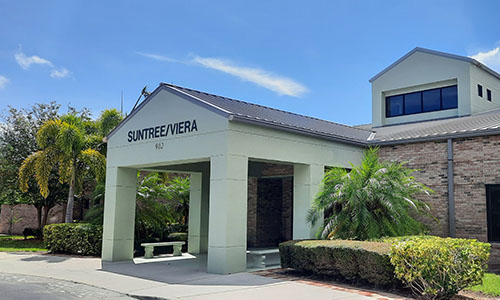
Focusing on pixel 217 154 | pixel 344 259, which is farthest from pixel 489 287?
pixel 217 154

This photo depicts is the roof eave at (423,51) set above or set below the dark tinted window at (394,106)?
above

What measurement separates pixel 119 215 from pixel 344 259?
8108mm

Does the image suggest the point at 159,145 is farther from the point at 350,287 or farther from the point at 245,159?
the point at 350,287

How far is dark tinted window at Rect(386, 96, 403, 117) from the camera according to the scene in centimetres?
2320

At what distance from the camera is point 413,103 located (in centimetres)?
2270

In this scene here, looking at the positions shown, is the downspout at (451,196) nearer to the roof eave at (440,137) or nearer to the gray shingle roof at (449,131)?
the roof eave at (440,137)

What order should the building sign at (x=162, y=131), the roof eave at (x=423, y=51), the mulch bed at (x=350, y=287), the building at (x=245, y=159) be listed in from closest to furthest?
1. the mulch bed at (x=350, y=287)
2. the building at (x=245, y=159)
3. the building sign at (x=162, y=131)
4. the roof eave at (x=423, y=51)

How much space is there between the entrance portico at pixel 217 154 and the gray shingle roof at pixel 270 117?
0.04 metres

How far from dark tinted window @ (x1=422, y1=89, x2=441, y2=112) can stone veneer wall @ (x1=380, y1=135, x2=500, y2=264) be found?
23.9 ft

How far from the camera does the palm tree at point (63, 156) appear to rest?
755 inches

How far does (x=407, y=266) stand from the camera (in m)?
9.32

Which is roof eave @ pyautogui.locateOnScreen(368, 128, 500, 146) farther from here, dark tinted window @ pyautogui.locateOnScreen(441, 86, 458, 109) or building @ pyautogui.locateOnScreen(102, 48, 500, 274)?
dark tinted window @ pyautogui.locateOnScreen(441, 86, 458, 109)

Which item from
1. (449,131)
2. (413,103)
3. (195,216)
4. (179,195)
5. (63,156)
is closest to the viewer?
(449,131)

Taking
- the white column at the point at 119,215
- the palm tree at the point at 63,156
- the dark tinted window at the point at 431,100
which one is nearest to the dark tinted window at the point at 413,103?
the dark tinted window at the point at 431,100
